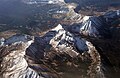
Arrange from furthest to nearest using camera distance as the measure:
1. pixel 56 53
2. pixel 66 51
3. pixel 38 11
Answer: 1. pixel 38 11
2. pixel 66 51
3. pixel 56 53

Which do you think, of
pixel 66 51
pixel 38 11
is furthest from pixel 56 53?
pixel 38 11

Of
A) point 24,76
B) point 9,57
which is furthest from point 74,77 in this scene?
point 9,57

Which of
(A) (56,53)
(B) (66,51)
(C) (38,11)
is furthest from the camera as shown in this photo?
(C) (38,11)

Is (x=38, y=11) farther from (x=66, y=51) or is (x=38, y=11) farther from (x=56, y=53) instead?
(x=56, y=53)

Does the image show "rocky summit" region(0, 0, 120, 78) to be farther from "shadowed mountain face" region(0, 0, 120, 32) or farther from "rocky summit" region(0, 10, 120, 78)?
"shadowed mountain face" region(0, 0, 120, 32)

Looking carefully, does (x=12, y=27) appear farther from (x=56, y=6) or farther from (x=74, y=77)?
(x=74, y=77)

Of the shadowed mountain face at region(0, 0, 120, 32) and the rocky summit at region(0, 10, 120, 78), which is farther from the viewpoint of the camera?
the shadowed mountain face at region(0, 0, 120, 32)

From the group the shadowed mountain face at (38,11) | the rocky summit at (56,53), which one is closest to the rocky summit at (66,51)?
the rocky summit at (56,53)

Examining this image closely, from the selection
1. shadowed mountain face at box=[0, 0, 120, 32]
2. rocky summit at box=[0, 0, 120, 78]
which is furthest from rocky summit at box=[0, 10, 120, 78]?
shadowed mountain face at box=[0, 0, 120, 32]

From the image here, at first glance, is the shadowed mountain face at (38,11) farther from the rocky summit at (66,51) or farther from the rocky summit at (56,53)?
the rocky summit at (56,53)

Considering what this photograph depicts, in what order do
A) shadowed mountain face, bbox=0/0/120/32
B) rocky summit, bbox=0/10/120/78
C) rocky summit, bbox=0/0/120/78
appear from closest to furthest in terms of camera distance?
1. rocky summit, bbox=0/10/120/78
2. rocky summit, bbox=0/0/120/78
3. shadowed mountain face, bbox=0/0/120/32

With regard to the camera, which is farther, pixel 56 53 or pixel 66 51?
pixel 66 51
